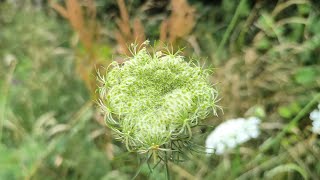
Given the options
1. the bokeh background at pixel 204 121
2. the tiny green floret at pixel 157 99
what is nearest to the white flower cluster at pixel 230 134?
the bokeh background at pixel 204 121

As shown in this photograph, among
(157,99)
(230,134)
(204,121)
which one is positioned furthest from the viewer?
(204,121)

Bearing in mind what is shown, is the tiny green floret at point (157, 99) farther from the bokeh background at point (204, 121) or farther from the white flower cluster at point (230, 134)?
the white flower cluster at point (230, 134)

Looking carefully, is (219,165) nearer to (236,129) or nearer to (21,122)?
(236,129)

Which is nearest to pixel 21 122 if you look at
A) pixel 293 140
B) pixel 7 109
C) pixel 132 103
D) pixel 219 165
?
pixel 7 109

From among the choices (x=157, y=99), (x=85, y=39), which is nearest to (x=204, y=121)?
(x=85, y=39)

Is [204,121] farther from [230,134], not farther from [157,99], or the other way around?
[157,99]
